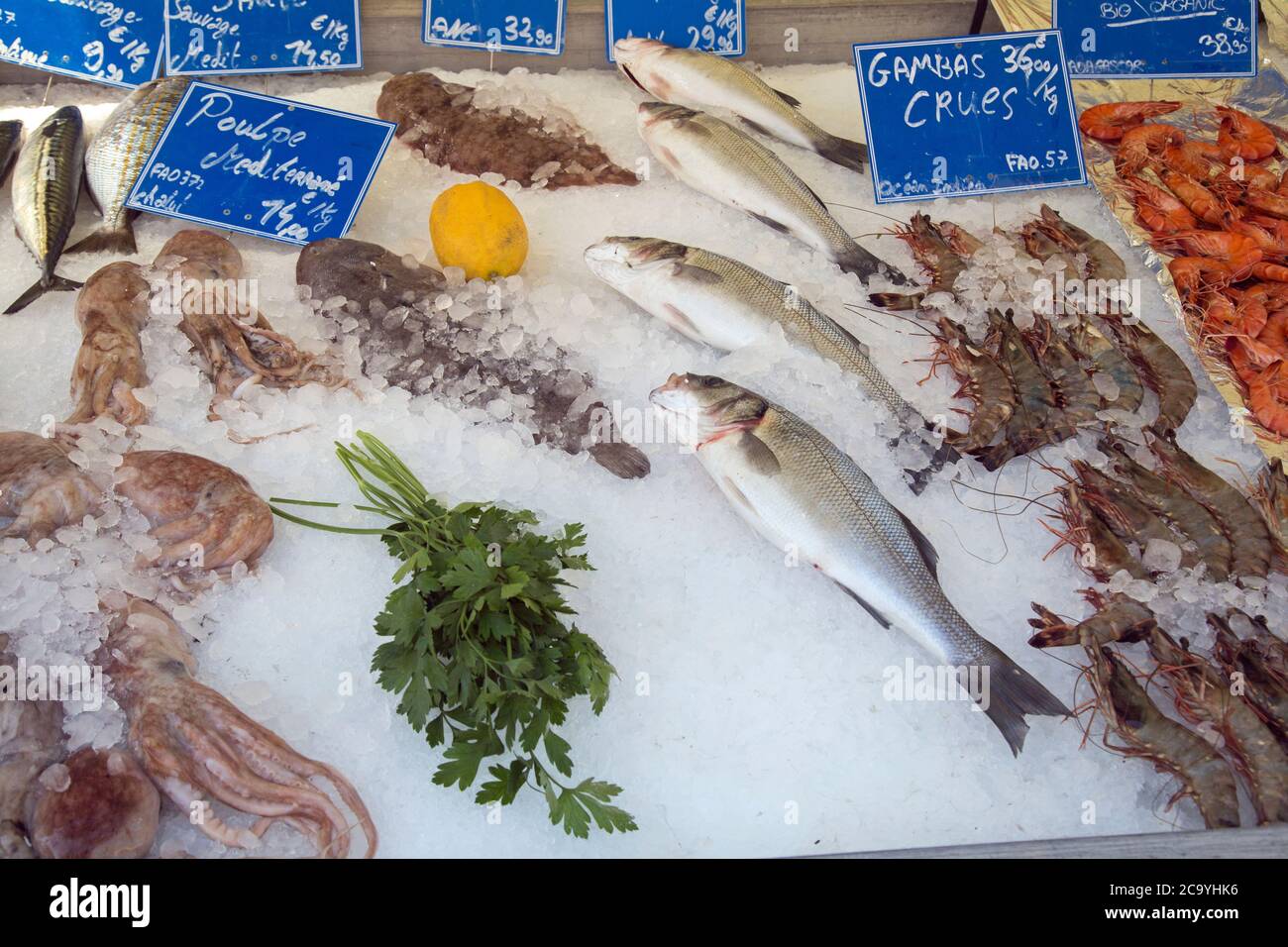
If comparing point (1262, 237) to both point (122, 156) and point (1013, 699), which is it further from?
point (122, 156)

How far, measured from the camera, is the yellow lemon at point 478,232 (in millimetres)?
2787

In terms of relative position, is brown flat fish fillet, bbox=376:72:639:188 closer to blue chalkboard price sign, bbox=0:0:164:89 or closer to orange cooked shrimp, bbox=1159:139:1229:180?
blue chalkboard price sign, bbox=0:0:164:89

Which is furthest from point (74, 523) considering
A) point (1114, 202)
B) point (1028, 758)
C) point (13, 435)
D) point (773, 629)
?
point (1114, 202)

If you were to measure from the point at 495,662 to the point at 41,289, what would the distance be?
195cm

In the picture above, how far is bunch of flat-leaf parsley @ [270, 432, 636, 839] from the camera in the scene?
1.84m

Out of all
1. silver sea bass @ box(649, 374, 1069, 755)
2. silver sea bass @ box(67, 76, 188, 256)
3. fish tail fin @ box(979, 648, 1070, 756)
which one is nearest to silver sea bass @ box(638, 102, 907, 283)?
silver sea bass @ box(649, 374, 1069, 755)

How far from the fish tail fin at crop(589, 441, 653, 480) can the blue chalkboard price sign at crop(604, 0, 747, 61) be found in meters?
1.81

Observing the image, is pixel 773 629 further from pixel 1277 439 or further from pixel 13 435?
pixel 13 435

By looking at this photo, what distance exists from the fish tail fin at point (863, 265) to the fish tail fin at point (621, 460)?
1.01m

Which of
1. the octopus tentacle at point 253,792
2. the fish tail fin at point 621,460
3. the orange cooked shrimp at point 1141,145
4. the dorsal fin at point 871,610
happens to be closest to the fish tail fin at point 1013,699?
the dorsal fin at point 871,610

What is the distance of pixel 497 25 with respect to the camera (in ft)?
11.5

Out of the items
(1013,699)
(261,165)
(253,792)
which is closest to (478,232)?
(261,165)
